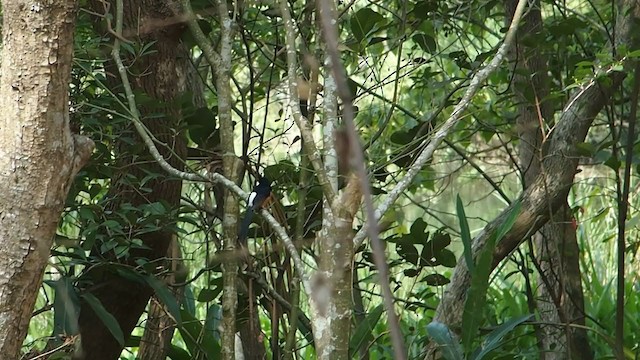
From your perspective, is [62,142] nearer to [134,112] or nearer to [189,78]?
[134,112]

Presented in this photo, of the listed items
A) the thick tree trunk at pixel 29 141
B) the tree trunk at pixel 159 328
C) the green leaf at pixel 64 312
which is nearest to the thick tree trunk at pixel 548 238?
the tree trunk at pixel 159 328

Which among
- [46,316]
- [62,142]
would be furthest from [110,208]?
[46,316]

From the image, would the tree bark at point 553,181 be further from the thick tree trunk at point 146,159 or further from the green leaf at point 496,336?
the thick tree trunk at point 146,159

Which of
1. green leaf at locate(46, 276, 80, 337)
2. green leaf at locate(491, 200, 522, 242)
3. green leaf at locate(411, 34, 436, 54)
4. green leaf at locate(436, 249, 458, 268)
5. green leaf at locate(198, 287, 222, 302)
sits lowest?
green leaf at locate(46, 276, 80, 337)

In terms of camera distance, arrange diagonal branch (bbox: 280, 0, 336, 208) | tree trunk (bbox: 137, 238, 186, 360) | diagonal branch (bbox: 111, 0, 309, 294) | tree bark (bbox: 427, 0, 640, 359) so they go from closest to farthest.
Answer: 1. diagonal branch (bbox: 280, 0, 336, 208)
2. diagonal branch (bbox: 111, 0, 309, 294)
3. tree bark (bbox: 427, 0, 640, 359)
4. tree trunk (bbox: 137, 238, 186, 360)

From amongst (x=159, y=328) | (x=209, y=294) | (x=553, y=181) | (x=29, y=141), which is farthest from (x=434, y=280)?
(x=29, y=141)

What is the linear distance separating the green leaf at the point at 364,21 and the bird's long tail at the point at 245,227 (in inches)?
24.2

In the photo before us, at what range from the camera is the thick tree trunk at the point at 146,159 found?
301cm

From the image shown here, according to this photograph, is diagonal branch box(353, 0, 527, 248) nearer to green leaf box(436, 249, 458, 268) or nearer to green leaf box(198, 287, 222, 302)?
green leaf box(436, 249, 458, 268)

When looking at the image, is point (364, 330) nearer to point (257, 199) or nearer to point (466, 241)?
point (466, 241)

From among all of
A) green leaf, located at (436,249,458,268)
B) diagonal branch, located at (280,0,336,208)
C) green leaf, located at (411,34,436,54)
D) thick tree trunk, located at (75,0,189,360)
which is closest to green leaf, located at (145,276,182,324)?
thick tree trunk, located at (75,0,189,360)

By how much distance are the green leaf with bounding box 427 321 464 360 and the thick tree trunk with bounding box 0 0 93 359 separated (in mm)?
→ 1268

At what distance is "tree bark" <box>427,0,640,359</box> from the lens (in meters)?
3.07

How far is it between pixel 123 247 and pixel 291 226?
54 cm
